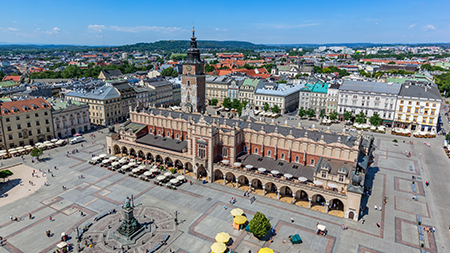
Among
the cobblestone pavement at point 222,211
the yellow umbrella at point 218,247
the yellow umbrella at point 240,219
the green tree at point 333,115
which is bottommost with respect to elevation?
the cobblestone pavement at point 222,211

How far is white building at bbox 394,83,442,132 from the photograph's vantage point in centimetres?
12194

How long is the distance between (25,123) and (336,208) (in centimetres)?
10767

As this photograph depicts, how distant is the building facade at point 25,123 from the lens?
95.2 metres

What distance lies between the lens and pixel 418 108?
124688 millimetres

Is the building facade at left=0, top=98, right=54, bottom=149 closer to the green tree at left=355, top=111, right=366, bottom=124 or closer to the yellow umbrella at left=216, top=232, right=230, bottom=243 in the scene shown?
the yellow umbrella at left=216, top=232, right=230, bottom=243

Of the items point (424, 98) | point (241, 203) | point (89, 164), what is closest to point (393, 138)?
point (424, 98)

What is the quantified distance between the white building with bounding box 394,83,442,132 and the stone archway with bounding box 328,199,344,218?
88.2 m

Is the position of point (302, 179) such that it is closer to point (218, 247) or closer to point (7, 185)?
point (218, 247)

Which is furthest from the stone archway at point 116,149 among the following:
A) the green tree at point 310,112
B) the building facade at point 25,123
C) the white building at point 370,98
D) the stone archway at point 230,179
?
the white building at point 370,98

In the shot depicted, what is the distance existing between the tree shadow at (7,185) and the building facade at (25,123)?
88.3 feet

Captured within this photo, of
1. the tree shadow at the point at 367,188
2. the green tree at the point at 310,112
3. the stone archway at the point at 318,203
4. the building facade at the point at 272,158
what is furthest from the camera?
the green tree at the point at 310,112

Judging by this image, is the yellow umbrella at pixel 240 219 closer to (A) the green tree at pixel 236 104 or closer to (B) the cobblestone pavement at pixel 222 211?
(B) the cobblestone pavement at pixel 222 211

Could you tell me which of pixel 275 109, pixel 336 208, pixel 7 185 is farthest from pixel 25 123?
pixel 275 109

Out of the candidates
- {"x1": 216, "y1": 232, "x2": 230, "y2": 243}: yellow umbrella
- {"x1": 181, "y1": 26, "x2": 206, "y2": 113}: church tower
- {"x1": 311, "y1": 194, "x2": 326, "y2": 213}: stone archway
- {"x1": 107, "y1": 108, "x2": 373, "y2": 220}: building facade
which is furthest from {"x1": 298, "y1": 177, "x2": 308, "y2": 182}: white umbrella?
{"x1": 181, "y1": 26, "x2": 206, "y2": 113}: church tower
